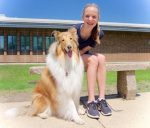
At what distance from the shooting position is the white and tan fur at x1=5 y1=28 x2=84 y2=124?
4.53m

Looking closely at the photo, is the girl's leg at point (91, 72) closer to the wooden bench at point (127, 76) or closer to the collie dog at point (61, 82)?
the collie dog at point (61, 82)

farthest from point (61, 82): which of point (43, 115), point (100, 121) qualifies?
point (100, 121)

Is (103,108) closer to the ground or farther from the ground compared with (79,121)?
farther from the ground

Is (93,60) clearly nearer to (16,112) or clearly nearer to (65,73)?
(65,73)

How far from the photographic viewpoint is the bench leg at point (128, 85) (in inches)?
240

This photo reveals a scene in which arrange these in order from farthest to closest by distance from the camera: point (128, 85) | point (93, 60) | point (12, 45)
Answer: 1. point (12, 45)
2. point (128, 85)
3. point (93, 60)

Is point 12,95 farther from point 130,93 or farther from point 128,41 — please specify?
point 128,41

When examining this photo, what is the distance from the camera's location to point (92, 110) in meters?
4.86

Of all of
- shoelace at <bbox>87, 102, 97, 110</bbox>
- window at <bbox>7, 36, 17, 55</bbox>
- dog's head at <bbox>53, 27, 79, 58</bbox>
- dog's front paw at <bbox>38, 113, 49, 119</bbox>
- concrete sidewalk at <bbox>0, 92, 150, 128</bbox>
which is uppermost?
window at <bbox>7, 36, 17, 55</bbox>

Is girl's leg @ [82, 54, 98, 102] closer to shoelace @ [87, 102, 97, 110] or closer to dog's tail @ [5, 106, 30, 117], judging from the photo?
shoelace @ [87, 102, 97, 110]

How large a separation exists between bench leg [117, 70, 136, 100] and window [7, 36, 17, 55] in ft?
50.9

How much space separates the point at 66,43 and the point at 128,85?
210 centimetres

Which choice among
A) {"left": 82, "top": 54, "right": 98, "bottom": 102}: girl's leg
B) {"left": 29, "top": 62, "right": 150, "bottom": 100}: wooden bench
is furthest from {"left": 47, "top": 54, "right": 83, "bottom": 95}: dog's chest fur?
{"left": 29, "top": 62, "right": 150, "bottom": 100}: wooden bench

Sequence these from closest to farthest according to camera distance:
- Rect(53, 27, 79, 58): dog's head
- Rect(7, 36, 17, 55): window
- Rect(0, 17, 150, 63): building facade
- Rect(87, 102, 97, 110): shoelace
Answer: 1. Rect(53, 27, 79, 58): dog's head
2. Rect(87, 102, 97, 110): shoelace
3. Rect(0, 17, 150, 63): building facade
4. Rect(7, 36, 17, 55): window
